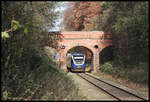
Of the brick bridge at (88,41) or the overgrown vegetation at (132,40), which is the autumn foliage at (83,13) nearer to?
the brick bridge at (88,41)

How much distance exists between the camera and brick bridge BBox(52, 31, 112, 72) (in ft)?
89.9

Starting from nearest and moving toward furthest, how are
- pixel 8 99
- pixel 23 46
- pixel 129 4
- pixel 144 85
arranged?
pixel 8 99
pixel 23 46
pixel 144 85
pixel 129 4

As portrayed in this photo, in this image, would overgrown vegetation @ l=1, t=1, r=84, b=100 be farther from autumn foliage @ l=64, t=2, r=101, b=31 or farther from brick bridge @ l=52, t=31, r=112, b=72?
autumn foliage @ l=64, t=2, r=101, b=31

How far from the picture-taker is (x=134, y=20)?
1557cm

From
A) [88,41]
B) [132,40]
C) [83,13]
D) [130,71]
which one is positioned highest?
[83,13]

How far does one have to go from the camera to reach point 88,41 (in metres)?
27.8

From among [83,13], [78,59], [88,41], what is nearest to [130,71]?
[88,41]

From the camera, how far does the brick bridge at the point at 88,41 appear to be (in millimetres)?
27391

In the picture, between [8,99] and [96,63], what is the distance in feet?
74.6

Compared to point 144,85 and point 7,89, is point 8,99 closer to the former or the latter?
point 7,89

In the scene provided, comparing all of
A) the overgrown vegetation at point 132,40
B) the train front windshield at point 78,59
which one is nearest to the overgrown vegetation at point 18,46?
the overgrown vegetation at point 132,40

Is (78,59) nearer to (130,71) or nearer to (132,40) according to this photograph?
(130,71)

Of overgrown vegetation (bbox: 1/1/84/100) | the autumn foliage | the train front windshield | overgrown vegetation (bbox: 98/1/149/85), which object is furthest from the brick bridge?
overgrown vegetation (bbox: 1/1/84/100)

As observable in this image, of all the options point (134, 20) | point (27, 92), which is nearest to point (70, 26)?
point (134, 20)
